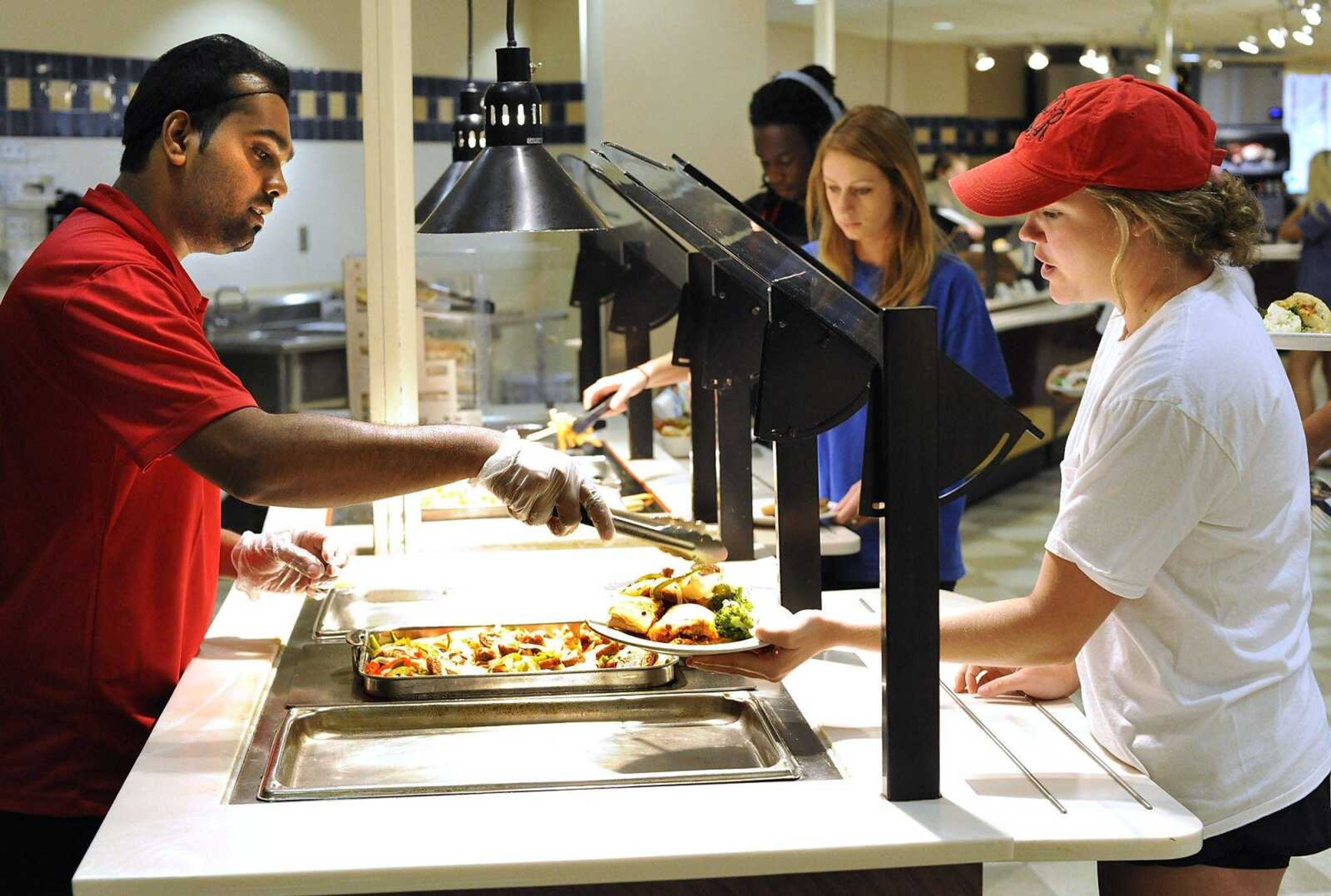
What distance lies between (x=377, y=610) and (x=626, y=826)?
93 centimetres

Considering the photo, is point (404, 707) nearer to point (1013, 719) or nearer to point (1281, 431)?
point (1013, 719)

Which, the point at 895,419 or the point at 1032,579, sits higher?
the point at 895,419

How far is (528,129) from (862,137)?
2.97ft

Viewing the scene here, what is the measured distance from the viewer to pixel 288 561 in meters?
2.14

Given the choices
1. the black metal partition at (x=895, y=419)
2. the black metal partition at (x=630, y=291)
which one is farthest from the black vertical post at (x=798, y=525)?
the black metal partition at (x=630, y=291)

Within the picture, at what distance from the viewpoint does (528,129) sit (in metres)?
2.24

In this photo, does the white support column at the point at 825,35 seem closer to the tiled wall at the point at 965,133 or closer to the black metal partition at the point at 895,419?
the tiled wall at the point at 965,133

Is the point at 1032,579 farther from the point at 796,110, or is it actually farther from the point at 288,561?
the point at 288,561

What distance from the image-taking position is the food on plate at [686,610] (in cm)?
169

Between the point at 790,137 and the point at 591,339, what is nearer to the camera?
the point at 790,137

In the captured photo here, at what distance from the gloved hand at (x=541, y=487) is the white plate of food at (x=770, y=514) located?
1.03 meters

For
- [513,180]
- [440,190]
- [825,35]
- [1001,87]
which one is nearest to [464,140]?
[440,190]

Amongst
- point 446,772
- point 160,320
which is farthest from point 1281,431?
point 160,320

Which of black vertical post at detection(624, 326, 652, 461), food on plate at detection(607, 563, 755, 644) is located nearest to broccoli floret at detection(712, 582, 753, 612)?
food on plate at detection(607, 563, 755, 644)
